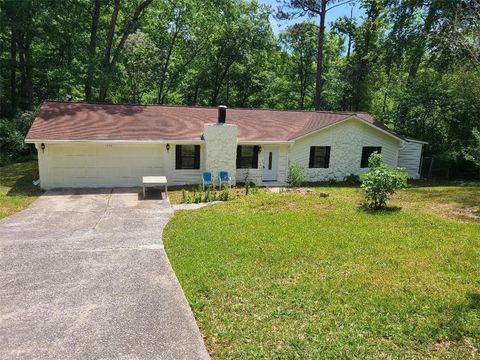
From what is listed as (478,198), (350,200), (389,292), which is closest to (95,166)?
(350,200)

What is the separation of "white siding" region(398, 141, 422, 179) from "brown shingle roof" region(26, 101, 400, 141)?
2.77 m

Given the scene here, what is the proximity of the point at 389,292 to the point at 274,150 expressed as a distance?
13029 millimetres

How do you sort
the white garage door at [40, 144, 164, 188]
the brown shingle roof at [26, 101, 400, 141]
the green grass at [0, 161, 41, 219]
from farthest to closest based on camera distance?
1. the brown shingle roof at [26, 101, 400, 141]
2. the white garage door at [40, 144, 164, 188]
3. the green grass at [0, 161, 41, 219]

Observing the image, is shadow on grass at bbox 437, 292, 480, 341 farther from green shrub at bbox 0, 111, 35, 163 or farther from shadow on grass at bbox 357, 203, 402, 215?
green shrub at bbox 0, 111, 35, 163

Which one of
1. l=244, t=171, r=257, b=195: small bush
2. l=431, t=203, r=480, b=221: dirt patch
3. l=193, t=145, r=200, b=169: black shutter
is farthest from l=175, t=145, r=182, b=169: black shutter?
l=431, t=203, r=480, b=221: dirt patch

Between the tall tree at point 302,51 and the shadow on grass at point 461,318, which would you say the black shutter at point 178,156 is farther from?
the tall tree at point 302,51

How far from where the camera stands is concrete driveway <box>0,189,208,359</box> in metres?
5.25

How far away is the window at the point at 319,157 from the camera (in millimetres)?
19781

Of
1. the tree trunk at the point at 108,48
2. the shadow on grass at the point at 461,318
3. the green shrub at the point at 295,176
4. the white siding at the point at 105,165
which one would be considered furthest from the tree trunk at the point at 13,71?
the shadow on grass at the point at 461,318

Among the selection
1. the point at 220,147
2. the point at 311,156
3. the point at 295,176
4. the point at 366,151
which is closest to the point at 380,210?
the point at 295,176

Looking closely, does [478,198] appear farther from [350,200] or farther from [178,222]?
[178,222]

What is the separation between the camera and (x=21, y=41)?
26.7 metres

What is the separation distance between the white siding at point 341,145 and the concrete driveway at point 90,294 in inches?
396

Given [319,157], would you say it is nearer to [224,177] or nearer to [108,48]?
[224,177]
